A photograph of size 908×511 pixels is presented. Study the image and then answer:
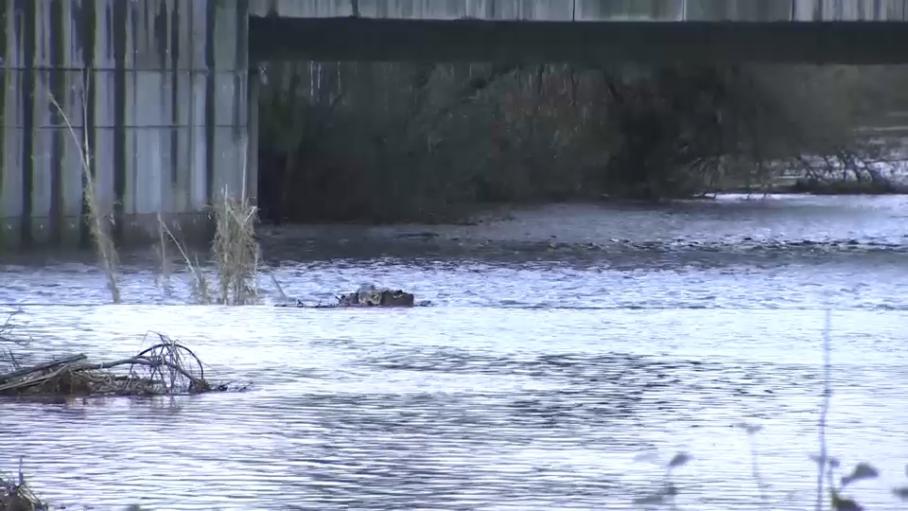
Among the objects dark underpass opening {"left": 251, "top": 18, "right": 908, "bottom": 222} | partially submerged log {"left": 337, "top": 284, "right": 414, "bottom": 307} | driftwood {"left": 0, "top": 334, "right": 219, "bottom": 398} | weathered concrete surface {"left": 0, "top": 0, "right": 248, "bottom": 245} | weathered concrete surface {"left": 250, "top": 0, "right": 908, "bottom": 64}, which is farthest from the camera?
dark underpass opening {"left": 251, "top": 18, "right": 908, "bottom": 222}

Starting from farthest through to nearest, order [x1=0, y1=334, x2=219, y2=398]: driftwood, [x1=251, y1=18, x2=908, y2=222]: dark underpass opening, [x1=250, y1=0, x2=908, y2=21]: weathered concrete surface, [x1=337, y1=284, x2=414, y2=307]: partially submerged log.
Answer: [x1=251, y1=18, x2=908, y2=222]: dark underpass opening < [x1=250, y1=0, x2=908, y2=21]: weathered concrete surface < [x1=337, y1=284, x2=414, y2=307]: partially submerged log < [x1=0, y1=334, x2=219, y2=398]: driftwood

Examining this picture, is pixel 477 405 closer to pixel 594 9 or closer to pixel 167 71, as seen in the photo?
pixel 594 9

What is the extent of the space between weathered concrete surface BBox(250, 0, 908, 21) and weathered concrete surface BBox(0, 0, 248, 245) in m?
1.26

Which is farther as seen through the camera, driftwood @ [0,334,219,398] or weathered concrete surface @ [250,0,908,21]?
weathered concrete surface @ [250,0,908,21]

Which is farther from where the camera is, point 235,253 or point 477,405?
point 235,253

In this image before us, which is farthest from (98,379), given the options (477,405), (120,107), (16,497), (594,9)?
(594,9)

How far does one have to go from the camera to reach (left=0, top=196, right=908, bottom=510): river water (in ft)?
32.2

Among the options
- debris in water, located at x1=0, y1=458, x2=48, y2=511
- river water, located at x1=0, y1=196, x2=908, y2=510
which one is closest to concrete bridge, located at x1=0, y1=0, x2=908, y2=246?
river water, located at x1=0, y1=196, x2=908, y2=510

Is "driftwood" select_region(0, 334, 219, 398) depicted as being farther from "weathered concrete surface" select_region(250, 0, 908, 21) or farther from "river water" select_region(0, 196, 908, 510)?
"weathered concrete surface" select_region(250, 0, 908, 21)

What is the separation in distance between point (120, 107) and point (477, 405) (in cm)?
2221

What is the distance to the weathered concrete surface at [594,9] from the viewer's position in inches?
1337

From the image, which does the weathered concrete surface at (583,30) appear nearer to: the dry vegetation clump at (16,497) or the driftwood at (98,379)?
the driftwood at (98,379)

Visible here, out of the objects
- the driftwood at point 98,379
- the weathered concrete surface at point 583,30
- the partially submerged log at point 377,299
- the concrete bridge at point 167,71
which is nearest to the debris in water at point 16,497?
the driftwood at point 98,379

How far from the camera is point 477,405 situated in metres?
12.8
